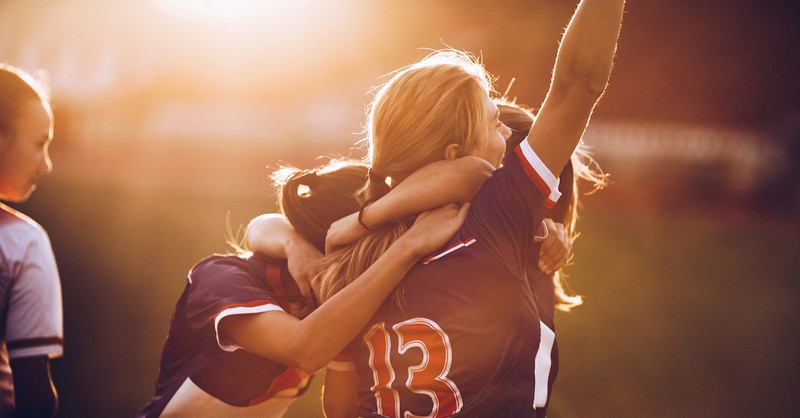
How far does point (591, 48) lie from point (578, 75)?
0.26ft

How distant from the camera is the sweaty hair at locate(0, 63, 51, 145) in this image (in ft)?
8.53

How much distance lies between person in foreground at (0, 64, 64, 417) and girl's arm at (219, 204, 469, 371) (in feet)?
3.16

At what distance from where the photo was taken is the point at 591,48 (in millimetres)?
1772

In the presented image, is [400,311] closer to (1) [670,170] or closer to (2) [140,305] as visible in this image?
(2) [140,305]

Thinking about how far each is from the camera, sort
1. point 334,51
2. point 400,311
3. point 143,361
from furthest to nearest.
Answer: point 334,51
point 143,361
point 400,311

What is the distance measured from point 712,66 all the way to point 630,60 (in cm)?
187

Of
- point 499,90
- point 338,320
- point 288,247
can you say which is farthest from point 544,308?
point 499,90

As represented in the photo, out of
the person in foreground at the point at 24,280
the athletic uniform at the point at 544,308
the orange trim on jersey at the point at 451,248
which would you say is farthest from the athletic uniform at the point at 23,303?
the athletic uniform at the point at 544,308

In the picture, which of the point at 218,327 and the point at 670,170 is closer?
the point at 218,327

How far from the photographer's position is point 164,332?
679 cm

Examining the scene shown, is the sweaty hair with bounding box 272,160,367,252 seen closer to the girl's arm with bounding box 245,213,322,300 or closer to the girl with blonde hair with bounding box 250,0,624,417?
the girl's arm with bounding box 245,213,322,300

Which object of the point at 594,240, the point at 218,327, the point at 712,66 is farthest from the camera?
the point at 712,66

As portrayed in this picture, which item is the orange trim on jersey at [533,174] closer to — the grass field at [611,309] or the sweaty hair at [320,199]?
the sweaty hair at [320,199]

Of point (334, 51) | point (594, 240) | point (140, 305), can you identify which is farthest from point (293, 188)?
point (334, 51)
